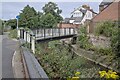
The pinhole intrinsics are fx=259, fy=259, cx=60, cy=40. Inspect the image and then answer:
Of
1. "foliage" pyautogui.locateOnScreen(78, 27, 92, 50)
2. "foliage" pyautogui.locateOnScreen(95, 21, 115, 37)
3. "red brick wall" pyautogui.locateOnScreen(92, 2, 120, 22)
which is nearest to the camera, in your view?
"foliage" pyautogui.locateOnScreen(95, 21, 115, 37)

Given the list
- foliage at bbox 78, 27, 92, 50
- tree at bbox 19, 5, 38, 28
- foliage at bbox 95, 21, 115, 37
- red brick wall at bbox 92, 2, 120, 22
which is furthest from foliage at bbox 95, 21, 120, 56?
tree at bbox 19, 5, 38, 28

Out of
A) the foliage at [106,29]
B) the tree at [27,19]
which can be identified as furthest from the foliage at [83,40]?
the tree at [27,19]

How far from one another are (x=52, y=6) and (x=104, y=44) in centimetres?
6271

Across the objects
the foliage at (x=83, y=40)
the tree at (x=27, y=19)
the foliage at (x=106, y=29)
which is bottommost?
the foliage at (x=83, y=40)

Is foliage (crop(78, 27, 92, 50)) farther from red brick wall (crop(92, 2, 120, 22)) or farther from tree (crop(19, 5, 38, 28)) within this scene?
tree (crop(19, 5, 38, 28))

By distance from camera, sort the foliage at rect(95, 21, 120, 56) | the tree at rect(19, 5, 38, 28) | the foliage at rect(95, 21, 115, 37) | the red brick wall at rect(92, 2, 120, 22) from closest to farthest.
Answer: the foliage at rect(95, 21, 120, 56) → the foliage at rect(95, 21, 115, 37) → the red brick wall at rect(92, 2, 120, 22) → the tree at rect(19, 5, 38, 28)

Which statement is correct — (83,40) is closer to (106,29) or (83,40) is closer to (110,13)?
(106,29)

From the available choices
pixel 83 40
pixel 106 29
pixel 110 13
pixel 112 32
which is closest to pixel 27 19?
pixel 110 13

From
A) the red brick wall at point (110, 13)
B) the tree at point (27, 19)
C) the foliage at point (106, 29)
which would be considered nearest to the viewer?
the foliage at point (106, 29)

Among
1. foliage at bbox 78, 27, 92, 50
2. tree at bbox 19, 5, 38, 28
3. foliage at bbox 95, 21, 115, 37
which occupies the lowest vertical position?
foliage at bbox 78, 27, 92, 50

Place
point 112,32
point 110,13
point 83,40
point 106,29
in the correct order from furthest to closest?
point 110,13 → point 83,40 → point 106,29 → point 112,32

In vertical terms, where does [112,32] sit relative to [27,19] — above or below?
below

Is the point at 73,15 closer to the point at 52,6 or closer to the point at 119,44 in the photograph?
the point at 52,6

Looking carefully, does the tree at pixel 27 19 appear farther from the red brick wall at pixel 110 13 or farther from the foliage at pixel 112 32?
the foliage at pixel 112 32
